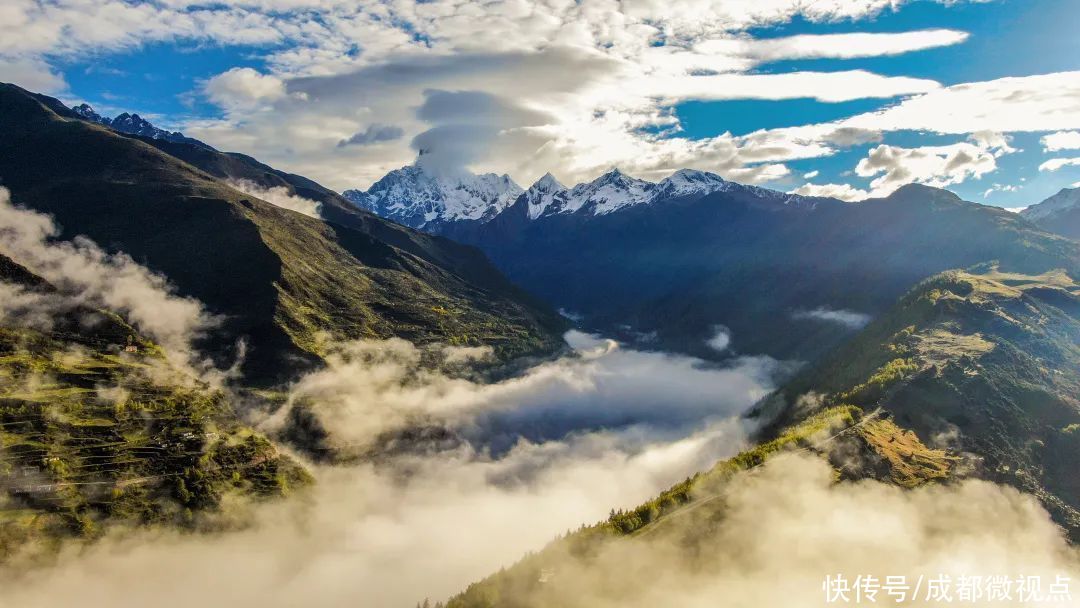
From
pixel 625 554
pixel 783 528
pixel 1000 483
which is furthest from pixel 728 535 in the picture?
pixel 1000 483

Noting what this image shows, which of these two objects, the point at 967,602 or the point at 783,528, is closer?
the point at 967,602

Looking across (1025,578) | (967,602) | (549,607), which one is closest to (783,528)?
(967,602)

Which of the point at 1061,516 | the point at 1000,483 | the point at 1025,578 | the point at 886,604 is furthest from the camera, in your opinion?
the point at 1000,483

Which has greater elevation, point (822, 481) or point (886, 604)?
point (822, 481)

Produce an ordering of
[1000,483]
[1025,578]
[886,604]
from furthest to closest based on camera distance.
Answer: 1. [1000,483]
2. [1025,578]
3. [886,604]

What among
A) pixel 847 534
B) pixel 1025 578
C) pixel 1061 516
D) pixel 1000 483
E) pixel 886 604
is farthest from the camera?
pixel 1000 483

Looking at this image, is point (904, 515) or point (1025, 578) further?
point (904, 515)

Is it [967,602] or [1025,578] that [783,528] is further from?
[1025,578]

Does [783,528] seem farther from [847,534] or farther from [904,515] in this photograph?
[904,515]

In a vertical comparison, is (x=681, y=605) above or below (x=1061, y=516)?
above
